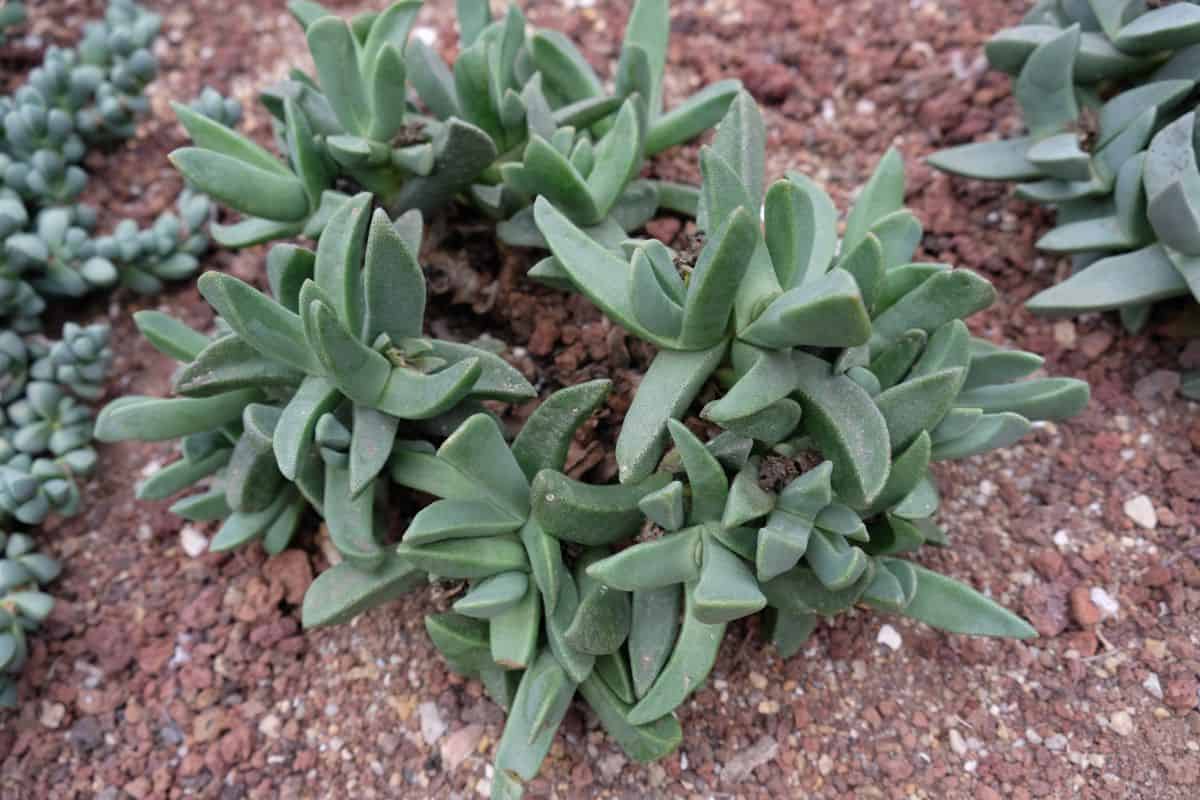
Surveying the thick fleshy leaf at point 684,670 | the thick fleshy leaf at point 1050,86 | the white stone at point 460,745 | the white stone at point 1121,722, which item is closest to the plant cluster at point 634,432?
the thick fleshy leaf at point 684,670

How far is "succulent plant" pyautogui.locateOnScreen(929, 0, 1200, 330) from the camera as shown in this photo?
1.78 metres

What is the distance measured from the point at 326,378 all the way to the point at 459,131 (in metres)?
0.49

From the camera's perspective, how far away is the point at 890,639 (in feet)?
5.87

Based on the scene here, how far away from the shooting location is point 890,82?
8.05ft

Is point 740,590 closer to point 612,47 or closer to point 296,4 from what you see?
point 296,4

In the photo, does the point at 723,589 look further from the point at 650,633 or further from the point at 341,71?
the point at 341,71

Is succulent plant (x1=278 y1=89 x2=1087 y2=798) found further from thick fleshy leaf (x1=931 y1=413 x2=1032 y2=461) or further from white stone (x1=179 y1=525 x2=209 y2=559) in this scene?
white stone (x1=179 y1=525 x2=209 y2=559)

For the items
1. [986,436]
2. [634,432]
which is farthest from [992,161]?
[634,432]

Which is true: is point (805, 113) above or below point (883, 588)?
above

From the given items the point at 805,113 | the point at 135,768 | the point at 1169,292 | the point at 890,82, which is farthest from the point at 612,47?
the point at 135,768

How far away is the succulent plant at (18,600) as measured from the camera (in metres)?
1.86

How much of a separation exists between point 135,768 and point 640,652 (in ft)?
3.30

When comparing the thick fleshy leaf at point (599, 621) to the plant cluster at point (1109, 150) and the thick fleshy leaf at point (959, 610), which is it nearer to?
the thick fleshy leaf at point (959, 610)

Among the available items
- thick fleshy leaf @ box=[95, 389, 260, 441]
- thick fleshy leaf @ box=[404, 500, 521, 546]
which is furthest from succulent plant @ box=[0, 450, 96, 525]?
thick fleshy leaf @ box=[404, 500, 521, 546]
